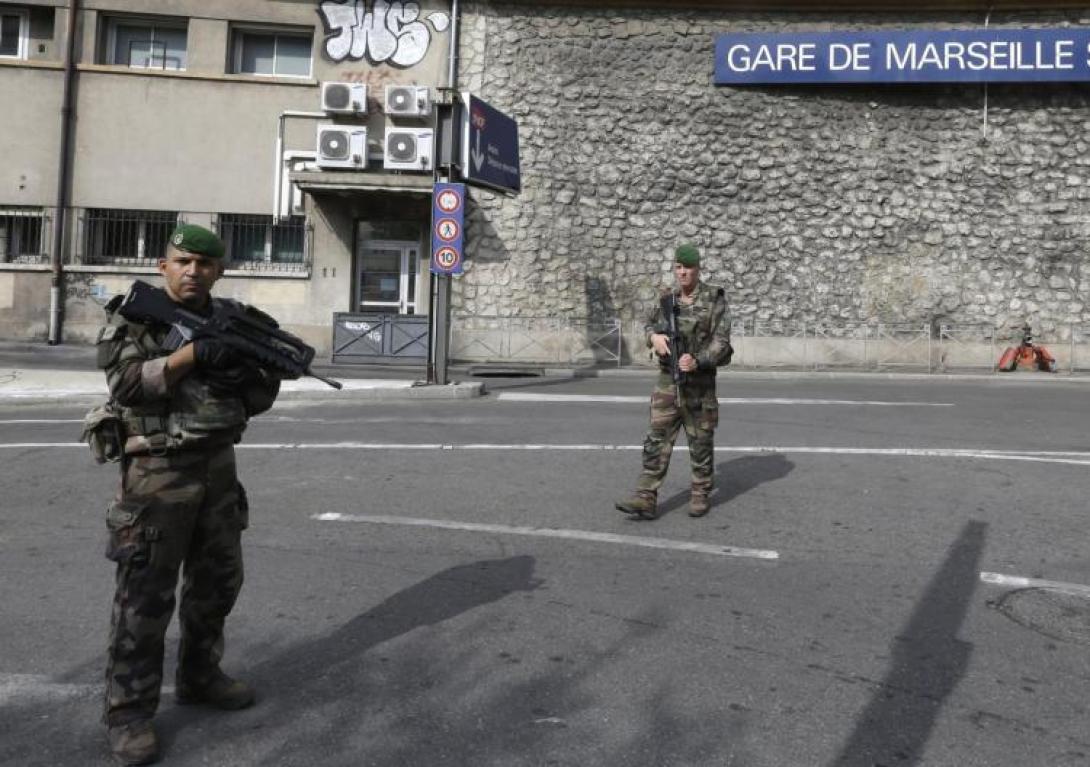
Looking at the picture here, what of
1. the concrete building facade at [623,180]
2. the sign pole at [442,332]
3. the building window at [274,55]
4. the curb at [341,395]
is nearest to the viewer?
the curb at [341,395]

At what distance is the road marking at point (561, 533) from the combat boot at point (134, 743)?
9.95 feet

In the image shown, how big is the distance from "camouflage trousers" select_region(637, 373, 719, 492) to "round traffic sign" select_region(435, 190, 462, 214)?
863 centimetres

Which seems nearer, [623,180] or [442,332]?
[442,332]

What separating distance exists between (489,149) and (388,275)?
6087mm

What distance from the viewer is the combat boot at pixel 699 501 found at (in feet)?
20.9

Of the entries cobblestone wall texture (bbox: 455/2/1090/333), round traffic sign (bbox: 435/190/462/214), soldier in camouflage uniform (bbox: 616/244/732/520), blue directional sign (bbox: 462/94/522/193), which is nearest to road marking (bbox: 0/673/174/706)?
soldier in camouflage uniform (bbox: 616/244/732/520)

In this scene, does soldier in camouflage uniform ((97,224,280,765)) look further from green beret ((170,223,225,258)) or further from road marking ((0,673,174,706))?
road marking ((0,673,174,706))

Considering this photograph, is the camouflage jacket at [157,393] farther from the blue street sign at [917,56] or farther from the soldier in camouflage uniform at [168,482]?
the blue street sign at [917,56]

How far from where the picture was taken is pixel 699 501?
6.39m

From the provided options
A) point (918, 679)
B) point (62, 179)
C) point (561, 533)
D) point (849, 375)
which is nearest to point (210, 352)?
point (918, 679)

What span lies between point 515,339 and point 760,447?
12.4 metres

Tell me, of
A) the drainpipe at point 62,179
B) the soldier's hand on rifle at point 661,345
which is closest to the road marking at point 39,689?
the soldier's hand on rifle at point 661,345

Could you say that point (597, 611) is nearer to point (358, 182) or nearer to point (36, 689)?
point (36, 689)

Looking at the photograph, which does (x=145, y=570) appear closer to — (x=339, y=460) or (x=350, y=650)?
(x=350, y=650)
